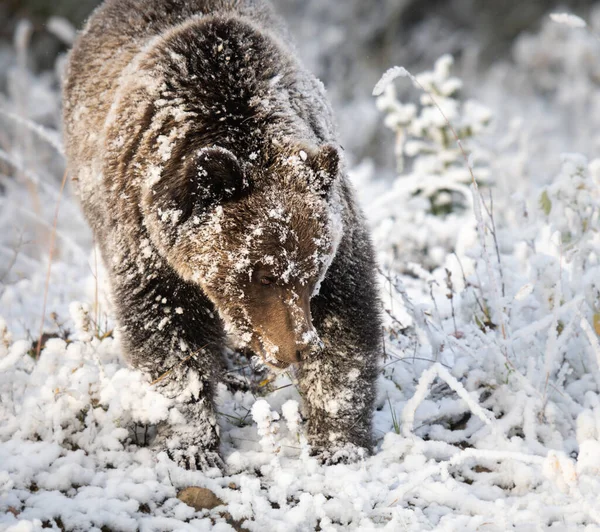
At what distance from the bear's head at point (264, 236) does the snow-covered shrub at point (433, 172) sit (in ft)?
10.1

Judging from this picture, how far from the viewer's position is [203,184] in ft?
9.22

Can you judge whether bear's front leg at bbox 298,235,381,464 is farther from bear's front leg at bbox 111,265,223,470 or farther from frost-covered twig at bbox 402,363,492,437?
bear's front leg at bbox 111,265,223,470

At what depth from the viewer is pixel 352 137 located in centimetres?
1584

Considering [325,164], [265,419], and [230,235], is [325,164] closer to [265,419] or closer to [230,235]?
[230,235]

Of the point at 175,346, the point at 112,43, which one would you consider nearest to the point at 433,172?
the point at 112,43

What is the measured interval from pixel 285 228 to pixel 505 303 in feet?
4.30

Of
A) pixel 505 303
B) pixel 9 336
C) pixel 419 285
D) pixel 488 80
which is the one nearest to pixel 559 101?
pixel 488 80

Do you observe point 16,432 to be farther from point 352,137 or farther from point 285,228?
point 352,137

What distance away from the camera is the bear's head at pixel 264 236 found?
2.84 meters

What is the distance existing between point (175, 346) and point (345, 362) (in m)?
0.79

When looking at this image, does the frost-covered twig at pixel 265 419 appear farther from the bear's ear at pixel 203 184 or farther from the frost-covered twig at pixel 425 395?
the bear's ear at pixel 203 184


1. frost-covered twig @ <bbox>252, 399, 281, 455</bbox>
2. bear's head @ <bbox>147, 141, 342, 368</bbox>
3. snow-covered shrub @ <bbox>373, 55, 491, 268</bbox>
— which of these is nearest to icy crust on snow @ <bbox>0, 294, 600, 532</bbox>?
frost-covered twig @ <bbox>252, 399, 281, 455</bbox>

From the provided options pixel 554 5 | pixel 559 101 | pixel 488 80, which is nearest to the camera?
pixel 559 101

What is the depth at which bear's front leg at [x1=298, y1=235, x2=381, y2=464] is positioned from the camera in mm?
3174
